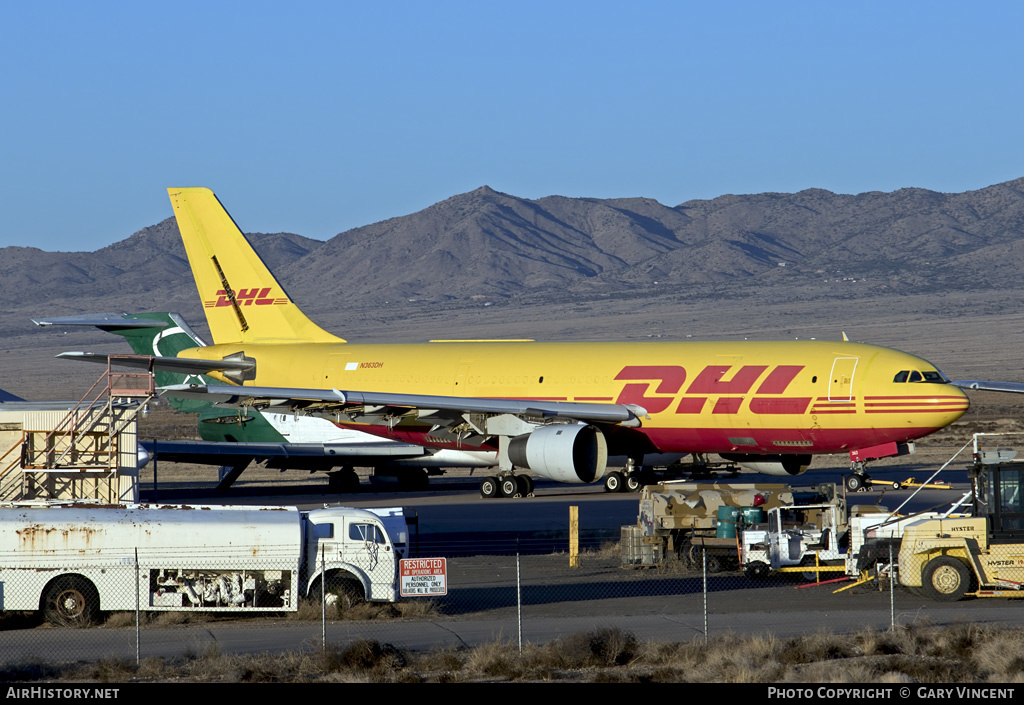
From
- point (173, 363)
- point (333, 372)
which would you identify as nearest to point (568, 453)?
point (333, 372)

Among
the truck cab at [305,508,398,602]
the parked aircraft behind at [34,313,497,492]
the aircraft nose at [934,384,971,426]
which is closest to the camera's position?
the truck cab at [305,508,398,602]

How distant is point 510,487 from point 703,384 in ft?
22.2

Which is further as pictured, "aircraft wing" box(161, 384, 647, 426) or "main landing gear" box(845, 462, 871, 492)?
"aircraft wing" box(161, 384, 647, 426)

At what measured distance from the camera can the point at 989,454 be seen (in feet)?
68.4

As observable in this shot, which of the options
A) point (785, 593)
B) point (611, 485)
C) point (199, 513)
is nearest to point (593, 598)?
point (785, 593)

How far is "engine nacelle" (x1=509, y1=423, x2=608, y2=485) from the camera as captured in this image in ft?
111

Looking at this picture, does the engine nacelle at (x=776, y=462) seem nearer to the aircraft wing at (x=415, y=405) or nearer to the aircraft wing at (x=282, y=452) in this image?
the aircraft wing at (x=415, y=405)

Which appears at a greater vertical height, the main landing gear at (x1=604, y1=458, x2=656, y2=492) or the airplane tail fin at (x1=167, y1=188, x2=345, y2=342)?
the airplane tail fin at (x1=167, y1=188, x2=345, y2=342)

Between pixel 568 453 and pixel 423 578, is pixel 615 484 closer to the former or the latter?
pixel 568 453

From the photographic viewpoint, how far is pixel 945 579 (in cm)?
2033

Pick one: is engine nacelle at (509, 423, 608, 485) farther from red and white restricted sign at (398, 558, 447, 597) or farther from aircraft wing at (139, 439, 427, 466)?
red and white restricted sign at (398, 558, 447, 597)

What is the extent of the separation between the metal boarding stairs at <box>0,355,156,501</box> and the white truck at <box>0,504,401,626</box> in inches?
345

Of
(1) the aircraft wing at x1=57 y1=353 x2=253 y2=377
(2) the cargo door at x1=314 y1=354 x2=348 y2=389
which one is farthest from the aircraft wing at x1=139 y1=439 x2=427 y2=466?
(1) the aircraft wing at x1=57 y1=353 x2=253 y2=377

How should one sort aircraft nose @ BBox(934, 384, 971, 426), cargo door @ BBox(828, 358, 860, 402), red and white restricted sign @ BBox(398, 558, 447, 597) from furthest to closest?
cargo door @ BBox(828, 358, 860, 402)
aircraft nose @ BBox(934, 384, 971, 426)
red and white restricted sign @ BBox(398, 558, 447, 597)
